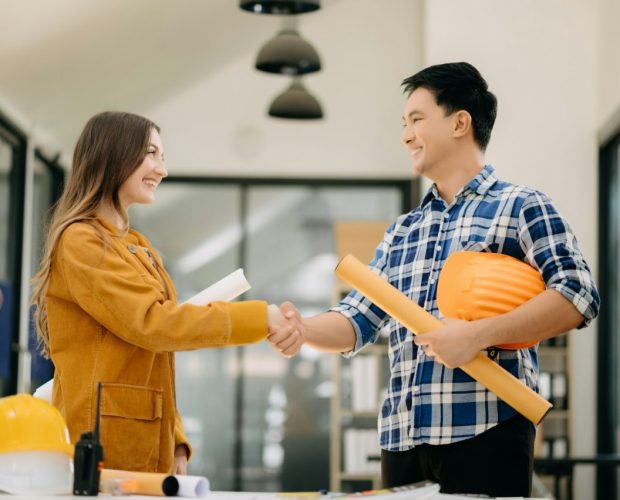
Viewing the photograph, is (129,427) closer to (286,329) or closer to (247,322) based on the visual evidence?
(247,322)

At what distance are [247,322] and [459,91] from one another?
72cm

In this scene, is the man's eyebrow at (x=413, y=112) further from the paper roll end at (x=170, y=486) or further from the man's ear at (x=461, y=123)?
the paper roll end at (x=170, y=486)

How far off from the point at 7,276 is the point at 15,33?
204 cm

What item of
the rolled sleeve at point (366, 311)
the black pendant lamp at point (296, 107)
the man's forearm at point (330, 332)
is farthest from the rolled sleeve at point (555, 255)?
the black pendant lamp at point (296, 107)

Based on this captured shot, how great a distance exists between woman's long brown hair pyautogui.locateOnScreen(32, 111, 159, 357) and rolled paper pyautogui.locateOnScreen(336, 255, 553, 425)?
514mm

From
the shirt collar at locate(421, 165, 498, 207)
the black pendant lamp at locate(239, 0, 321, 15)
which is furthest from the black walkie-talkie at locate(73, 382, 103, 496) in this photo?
the black pendant lamp at locate(239, 0, 321, 15)

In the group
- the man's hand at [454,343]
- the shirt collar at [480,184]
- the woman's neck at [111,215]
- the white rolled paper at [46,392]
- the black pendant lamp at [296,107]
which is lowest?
the white rolled paper at [46,392]

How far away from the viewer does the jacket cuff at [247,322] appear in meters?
2.01

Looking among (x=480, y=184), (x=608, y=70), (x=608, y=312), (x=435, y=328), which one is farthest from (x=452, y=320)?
(x=608, y=312)

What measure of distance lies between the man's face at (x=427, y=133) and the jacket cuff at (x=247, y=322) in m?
0.53

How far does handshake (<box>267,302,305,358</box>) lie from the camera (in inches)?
89.1

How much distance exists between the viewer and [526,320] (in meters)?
2.05

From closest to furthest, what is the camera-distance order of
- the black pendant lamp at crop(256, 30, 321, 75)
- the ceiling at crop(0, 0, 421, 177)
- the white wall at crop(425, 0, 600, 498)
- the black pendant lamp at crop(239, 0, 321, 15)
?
the black pendant lamp at crop(239, 0, 321, 15) → the black pendant lamp at crop(256, 30, 321, 75) → the white wall at crop(425, 0, 600, 498) → the ceiling at crop(0, 0, 421, 177)

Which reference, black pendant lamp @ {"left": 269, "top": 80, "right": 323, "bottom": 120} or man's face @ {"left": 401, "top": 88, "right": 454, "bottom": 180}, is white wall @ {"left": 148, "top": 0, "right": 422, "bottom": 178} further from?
man's face @ {"left": 401, "top": 88, "right": 454, "bottom": 180}
